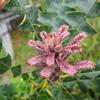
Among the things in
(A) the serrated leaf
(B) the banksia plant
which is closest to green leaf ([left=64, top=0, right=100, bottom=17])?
(A) the serrated leaf

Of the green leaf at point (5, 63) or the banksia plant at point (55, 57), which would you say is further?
the green leaf at point (5, 63)

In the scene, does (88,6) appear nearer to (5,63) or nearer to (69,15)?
(69,15)

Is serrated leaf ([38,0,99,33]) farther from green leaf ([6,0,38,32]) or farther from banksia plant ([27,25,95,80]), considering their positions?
banksia plant ([27,25,95,80])

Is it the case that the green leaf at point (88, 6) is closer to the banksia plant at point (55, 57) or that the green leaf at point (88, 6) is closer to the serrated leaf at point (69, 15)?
the serrated leaf at point (69, 15)

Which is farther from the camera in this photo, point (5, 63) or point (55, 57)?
point (5, 63)

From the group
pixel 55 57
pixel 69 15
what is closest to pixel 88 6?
pixel 69 15

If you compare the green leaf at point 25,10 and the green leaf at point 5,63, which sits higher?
the green leaf at point 25,10

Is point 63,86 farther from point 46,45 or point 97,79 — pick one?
point 46,45

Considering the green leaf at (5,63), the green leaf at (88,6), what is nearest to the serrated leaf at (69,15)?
the green leaf at (88,6)

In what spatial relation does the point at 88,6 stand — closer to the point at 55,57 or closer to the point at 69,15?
the point at 69,15

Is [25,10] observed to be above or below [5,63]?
above

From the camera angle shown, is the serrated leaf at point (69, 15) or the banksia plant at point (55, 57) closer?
the banksia plant at point (55, 57)

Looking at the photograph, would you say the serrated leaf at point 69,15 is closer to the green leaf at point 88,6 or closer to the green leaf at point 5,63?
the green leaf at point 88,6
